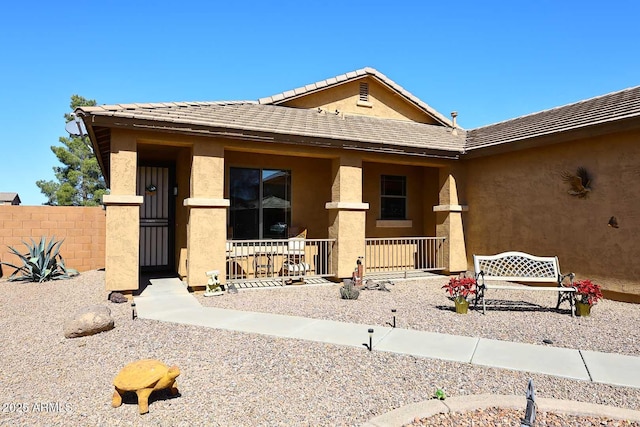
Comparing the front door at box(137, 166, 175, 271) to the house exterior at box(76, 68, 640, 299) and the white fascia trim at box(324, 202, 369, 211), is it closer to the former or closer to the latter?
the house exterior at box(76, 68, 640, 299)

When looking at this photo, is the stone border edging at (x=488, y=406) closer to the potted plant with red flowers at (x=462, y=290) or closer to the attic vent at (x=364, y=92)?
the potted plant with red flowers at (x=462, y=290)

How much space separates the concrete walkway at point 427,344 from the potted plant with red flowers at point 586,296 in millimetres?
2155

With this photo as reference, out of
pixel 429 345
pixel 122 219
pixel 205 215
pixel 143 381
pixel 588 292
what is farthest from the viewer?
pixel 205 215

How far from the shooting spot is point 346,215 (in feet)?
33.3

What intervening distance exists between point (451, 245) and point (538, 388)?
25.0 feet

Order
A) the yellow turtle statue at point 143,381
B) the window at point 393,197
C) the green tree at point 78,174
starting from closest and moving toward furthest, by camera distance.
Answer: the yellow turtle statue at point 143,381 → the window at point 393,197 → the green tree at point 78,174

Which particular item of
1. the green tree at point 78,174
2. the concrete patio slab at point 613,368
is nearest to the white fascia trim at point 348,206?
the concrete patio slab at point 613,368

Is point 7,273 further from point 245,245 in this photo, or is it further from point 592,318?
point 592,318

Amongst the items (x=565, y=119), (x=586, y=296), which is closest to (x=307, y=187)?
(x=565, y=119)

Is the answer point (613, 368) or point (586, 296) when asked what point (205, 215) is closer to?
point (613, 368)

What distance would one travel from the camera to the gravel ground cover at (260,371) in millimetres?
3549

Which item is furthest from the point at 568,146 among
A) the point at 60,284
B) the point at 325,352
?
the point at 60,284

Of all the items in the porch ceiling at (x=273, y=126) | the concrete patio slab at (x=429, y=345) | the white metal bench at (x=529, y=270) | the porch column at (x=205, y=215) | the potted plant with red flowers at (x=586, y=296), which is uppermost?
the porch ceiling at (x=273, y=126)

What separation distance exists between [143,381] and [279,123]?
7573 millimetres
